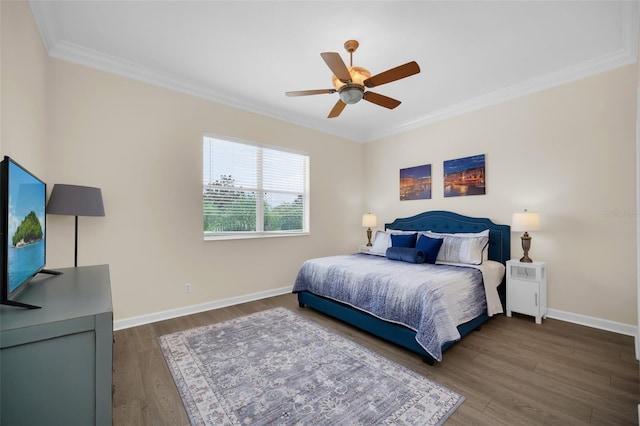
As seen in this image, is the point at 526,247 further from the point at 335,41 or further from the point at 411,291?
the point at 335,41

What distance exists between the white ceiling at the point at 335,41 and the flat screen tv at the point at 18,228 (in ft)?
5.58

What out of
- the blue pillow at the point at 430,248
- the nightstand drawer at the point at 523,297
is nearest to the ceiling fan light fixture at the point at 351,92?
the blue pillow at the point at 430,248

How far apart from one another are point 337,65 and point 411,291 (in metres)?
1.96

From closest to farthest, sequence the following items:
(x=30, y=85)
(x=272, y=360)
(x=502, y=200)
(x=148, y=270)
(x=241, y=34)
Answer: (x=30, y=85), (x=272, y=360), (x=241, y=34), (x=148, y=270), (x=502, y=200)

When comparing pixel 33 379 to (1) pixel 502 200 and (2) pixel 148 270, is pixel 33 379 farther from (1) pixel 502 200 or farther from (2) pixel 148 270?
(1) pixel 502 200

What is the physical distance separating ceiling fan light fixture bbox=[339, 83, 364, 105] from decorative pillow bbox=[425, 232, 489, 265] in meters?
2.22

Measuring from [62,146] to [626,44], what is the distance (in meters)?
5.50

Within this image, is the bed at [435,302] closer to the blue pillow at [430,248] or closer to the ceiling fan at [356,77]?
the blue pillow at [430,248]

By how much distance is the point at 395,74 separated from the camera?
89.0 inches

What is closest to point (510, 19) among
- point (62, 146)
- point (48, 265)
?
point (62, 146)

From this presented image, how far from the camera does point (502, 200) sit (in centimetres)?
371

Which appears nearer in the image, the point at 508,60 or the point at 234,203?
the point at 508,60

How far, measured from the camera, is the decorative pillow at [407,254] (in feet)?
11.3

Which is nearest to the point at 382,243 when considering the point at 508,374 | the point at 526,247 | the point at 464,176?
the point at 464,176
